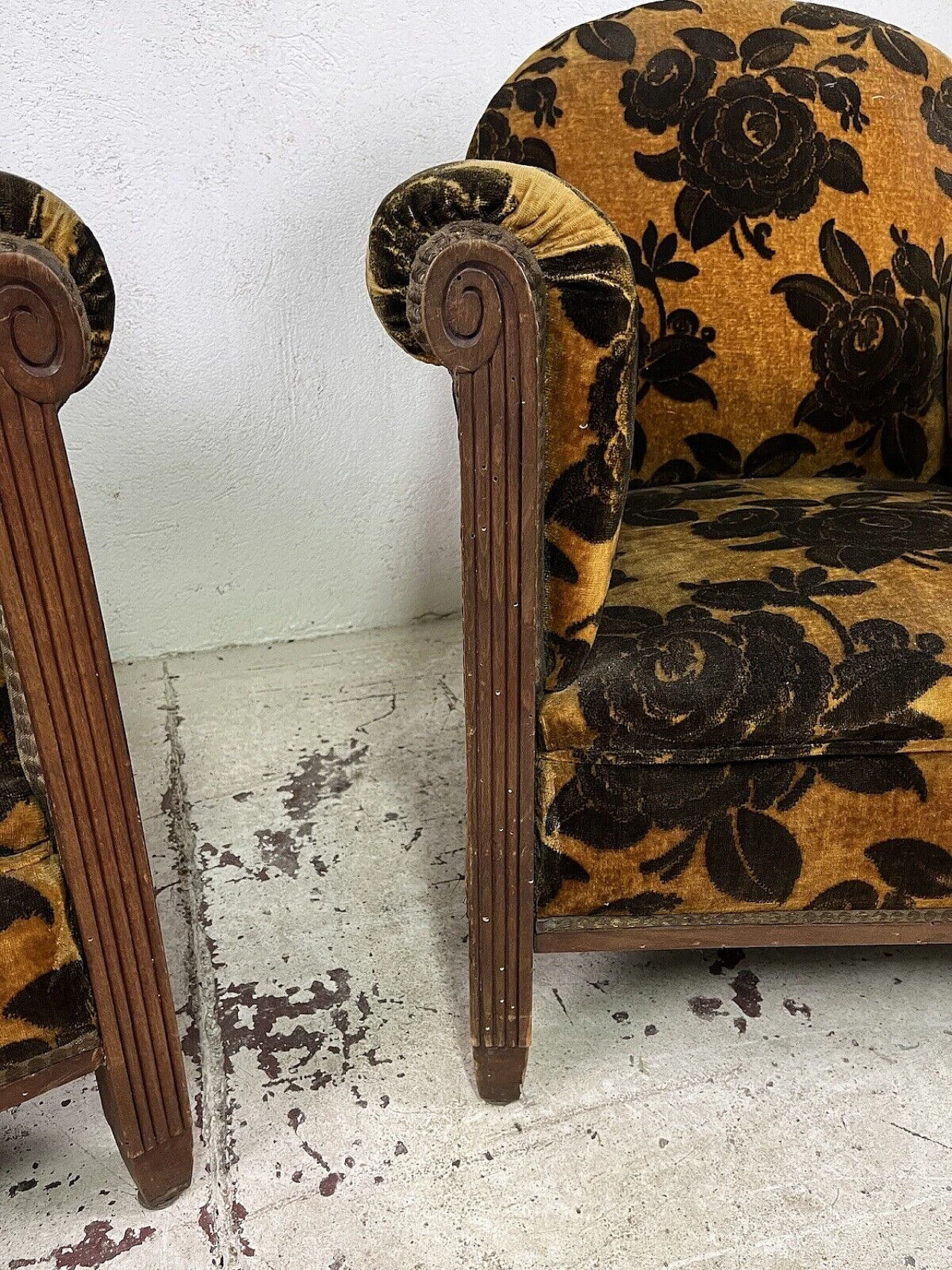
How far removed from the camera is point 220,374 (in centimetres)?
193

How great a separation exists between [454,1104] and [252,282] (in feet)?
4.56

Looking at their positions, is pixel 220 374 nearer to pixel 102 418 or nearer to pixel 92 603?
pixel 102 418

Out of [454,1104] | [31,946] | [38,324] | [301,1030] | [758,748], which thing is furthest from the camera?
[301,1030]

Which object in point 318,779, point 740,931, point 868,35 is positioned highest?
point 868,35

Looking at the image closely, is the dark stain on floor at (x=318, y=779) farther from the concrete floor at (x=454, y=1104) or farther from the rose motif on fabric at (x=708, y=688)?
the rose motif on fabric at (x=708, y=688)

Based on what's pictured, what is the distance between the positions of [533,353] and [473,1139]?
714 mm

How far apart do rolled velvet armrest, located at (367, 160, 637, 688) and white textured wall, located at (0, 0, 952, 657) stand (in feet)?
3.49

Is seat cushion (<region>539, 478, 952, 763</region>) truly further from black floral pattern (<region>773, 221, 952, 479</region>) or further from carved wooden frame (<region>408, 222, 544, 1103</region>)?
black floral pattern (<region>773, 221, 952, 479</region>)

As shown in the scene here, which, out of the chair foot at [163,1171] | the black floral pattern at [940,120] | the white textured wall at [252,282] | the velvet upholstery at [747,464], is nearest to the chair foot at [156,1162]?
the chair foot at [163,1171]

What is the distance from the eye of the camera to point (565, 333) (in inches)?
34.4

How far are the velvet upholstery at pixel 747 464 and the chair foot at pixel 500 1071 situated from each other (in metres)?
0.16

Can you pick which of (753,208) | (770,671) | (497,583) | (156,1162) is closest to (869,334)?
(753,208)

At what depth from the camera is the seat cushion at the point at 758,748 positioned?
0.94m

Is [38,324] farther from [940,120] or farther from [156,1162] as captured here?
[940,120]
